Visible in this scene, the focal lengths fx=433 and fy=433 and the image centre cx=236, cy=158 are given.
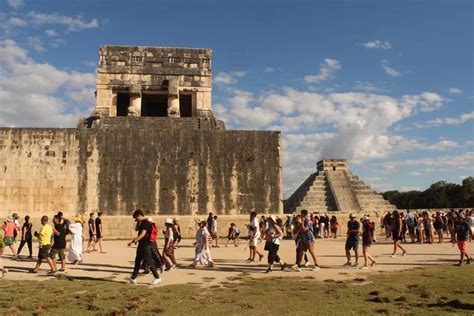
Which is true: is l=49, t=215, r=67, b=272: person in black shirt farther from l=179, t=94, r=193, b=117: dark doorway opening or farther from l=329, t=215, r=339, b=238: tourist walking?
l=179, t=94, r=193, b=117: dark doorway opening

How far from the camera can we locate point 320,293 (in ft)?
24.6

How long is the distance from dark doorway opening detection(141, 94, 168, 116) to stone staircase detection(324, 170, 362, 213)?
15126mm

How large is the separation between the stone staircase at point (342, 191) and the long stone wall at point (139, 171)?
14.7 m

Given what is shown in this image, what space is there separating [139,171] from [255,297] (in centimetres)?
1261

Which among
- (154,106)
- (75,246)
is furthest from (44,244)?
(154,106)

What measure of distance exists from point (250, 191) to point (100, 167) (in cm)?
660

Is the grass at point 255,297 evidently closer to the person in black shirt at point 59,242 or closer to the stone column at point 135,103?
the person in black shirt at point 59,242

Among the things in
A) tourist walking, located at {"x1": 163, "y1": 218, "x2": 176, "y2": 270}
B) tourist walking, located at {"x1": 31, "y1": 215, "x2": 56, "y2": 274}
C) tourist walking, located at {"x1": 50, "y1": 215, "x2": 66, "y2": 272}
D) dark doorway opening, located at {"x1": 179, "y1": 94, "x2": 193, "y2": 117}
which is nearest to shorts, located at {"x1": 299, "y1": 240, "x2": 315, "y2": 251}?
tourist walking, located at {"x1": 163, "y1": 218, "x2": 176, "y2": 270}

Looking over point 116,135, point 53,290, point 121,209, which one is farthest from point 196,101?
point 53,290

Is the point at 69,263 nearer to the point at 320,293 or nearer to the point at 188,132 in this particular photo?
the point at 320,293

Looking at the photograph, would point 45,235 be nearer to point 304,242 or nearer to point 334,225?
point 304,242

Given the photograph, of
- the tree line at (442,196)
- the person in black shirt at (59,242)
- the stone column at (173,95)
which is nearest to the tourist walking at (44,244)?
the person in black shirt at (59,242)

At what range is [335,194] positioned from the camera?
3456 cm

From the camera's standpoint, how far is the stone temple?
716 inches
